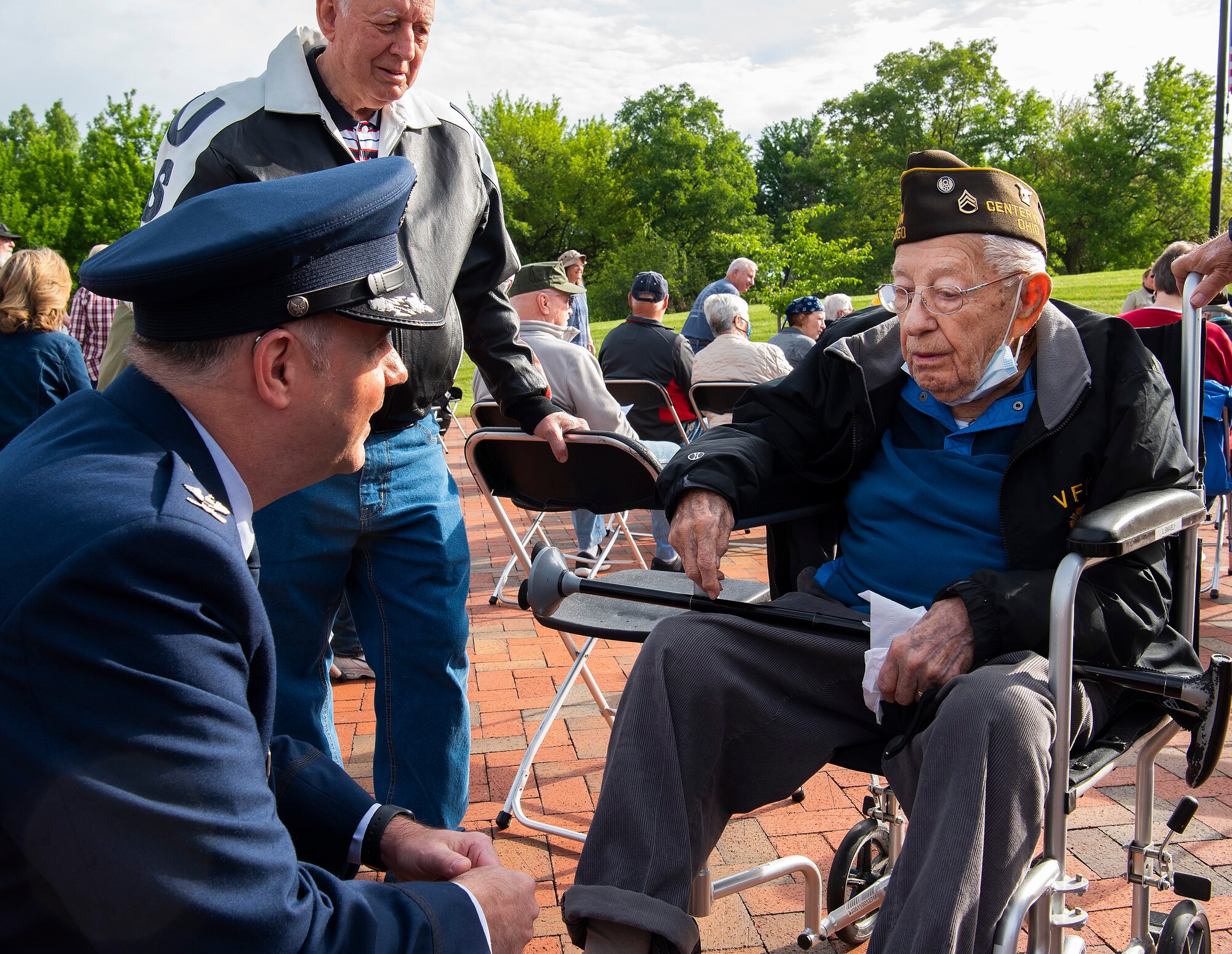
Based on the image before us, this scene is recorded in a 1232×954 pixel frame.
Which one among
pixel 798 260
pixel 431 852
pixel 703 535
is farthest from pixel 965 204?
pixel 798 260

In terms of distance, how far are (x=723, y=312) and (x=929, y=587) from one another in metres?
5.28

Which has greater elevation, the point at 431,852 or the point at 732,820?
the point at 431,852

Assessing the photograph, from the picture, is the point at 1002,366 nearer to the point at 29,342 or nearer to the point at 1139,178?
the point at 29,342

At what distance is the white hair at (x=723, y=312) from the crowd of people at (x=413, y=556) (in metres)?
4.65

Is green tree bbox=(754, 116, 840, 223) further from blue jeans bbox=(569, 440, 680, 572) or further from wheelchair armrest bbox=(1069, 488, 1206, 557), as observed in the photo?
wheelchair armrest bbox=(1069, 488, 1206, 557)

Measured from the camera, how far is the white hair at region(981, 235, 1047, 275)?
2.18 m

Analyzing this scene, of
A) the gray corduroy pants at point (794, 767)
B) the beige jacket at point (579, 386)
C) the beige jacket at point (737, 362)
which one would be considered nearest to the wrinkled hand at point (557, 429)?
the gray corduroy pants at point (794, 767)

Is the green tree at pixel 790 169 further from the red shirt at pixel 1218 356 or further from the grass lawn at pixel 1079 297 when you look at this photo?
the red shirt at pixel 1218 356

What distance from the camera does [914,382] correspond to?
2355 mm

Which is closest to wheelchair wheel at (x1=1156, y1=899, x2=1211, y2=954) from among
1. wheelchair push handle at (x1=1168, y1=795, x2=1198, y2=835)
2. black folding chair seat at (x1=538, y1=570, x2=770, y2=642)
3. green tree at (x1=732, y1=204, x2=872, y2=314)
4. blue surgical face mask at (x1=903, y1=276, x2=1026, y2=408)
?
wheelchair push handle at (x1=1168, y1=795, x2=1198, y2=835)

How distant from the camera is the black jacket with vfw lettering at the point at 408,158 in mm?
2080

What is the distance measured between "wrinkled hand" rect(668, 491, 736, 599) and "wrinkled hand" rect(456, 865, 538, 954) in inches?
35.7

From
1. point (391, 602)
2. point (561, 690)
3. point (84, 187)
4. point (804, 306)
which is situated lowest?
point (561, 690)

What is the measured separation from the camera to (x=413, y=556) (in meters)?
2.34
